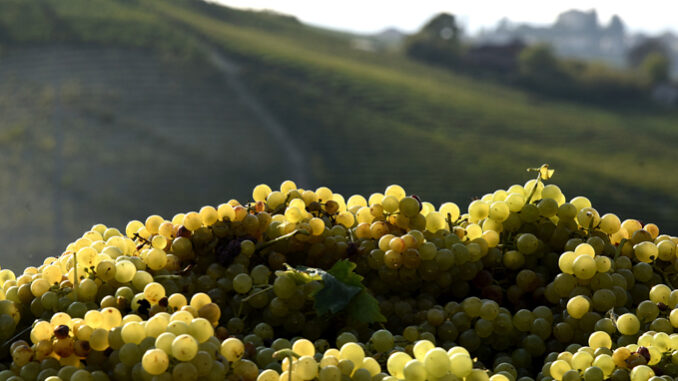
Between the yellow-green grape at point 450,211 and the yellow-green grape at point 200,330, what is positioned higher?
the yellow-green grape at point 450,211

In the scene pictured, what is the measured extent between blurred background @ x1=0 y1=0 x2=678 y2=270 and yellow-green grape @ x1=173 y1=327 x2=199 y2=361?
1048 cm

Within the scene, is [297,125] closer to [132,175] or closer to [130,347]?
[132,175]

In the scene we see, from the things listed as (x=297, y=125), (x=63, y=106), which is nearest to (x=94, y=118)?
(x=63, y=106)

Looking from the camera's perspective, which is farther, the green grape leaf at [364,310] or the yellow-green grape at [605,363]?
the green grape leaf at [364,310]

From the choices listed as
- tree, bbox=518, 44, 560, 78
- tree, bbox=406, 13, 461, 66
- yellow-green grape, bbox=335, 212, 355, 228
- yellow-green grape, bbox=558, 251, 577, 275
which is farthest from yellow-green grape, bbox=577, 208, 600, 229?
tree, bbox=406, 13, 461, 66

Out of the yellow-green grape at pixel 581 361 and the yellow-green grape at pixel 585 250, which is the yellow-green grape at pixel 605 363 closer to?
the yellow-green grape at pixel 581 361

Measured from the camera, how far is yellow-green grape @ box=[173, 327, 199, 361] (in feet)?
2.17

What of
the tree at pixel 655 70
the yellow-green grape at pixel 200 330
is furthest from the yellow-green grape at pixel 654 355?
the tree at pixel 655 70

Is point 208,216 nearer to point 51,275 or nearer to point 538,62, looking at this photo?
point 51,275

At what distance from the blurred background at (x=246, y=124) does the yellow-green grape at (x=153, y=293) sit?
10.3 m

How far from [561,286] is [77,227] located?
12.1m

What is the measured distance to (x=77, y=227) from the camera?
39.8ft

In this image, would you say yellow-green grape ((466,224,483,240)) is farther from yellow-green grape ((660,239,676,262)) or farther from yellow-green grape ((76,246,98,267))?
yellow-green grape ((76,246,98,267))

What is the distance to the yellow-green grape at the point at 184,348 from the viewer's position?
2.17 feet
